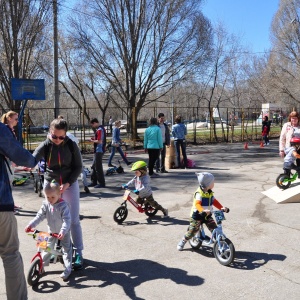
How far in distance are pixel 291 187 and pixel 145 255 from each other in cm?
460

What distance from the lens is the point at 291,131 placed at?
8375 millimetres

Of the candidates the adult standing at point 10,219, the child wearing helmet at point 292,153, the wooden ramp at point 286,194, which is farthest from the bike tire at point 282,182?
the adult standing at point 10,219

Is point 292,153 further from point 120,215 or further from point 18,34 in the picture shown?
point 18,34

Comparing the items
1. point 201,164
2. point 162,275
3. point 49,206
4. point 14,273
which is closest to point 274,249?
point 162,275

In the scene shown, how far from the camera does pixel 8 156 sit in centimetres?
292

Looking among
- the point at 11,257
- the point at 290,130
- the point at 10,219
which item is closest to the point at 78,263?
the point at 11,257

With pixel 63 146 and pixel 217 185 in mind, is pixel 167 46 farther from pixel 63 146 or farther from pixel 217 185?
pixel 63 146

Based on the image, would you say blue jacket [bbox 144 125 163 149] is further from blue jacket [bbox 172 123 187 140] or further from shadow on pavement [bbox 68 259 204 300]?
shadow on pavement [bbox 68 259 204 300]

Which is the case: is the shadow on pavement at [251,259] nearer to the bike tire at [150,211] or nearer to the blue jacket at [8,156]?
the bike tire at [150,211]

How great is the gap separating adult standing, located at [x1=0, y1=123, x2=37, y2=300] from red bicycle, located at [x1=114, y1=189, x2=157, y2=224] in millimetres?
3160

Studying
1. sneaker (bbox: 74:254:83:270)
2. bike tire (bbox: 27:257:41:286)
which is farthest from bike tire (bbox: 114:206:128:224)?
bike tire (bbox: 27:257:41:286)

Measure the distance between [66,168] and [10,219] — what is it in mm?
1416

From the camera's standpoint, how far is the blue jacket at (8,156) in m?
2.88

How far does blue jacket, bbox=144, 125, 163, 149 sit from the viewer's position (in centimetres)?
1086
